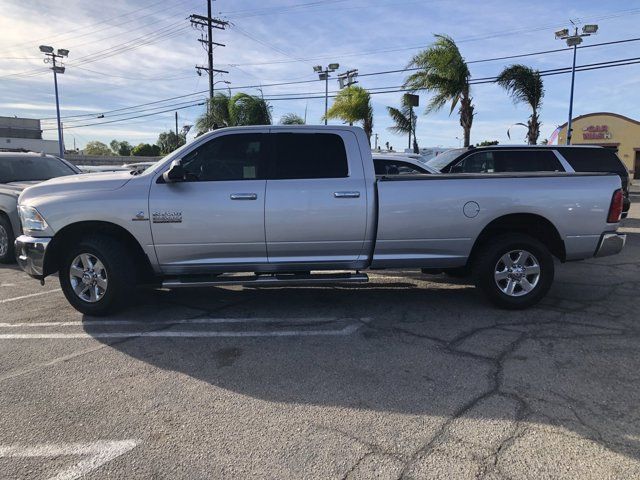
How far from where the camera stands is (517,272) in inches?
227

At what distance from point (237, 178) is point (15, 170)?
6349 millimetres

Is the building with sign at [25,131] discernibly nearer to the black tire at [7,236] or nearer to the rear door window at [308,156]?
the black tire at [7,236]

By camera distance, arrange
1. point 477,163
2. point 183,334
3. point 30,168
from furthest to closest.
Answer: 1. point 477,163
2. point 30,168
3. point 183,334

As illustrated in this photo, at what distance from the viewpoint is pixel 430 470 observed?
2869mm

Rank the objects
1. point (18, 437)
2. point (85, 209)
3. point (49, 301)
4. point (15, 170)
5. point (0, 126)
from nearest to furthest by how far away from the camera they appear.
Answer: point (18, 437)
point (85, 209)
point (49, 301)
point (15, 170)
point (0, 126)

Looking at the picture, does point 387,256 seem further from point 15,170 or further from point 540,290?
point 15,170

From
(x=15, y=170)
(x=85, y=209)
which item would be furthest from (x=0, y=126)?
(x=85, y=209)

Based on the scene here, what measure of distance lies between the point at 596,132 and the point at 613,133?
4.38 feet

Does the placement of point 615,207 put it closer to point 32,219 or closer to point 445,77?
point 32,219

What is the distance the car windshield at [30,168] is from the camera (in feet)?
30.9

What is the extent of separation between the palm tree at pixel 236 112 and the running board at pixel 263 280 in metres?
20.6

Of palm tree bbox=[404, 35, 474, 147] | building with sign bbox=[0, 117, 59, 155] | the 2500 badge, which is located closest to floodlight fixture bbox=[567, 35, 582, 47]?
palm tree bbox=[404, 35, 474, 147]

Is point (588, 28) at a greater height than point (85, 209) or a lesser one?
greater

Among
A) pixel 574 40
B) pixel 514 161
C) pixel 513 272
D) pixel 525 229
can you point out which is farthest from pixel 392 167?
pixel 574 40
